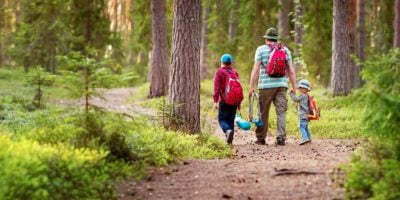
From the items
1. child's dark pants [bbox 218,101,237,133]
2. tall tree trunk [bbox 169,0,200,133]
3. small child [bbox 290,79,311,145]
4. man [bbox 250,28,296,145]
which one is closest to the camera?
tall tree trunk [bbox 169,0,200,133]

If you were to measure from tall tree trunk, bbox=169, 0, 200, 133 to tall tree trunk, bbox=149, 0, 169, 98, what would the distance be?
10.7 meters

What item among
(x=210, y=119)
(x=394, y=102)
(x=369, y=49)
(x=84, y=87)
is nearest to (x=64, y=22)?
(x=210, y=119)

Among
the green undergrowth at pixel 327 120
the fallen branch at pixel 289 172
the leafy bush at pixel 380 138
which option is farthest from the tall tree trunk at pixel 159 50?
the leafy bush at pixel 380 138

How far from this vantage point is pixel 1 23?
43.7m

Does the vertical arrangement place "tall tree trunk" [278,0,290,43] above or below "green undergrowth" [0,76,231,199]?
above

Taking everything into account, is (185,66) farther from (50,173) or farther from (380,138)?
(50,173)

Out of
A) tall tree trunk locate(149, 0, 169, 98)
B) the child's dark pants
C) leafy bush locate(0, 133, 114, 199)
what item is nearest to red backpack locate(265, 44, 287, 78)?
the child's dark pants

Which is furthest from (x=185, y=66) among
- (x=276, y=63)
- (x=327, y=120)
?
(x=327, y=120)

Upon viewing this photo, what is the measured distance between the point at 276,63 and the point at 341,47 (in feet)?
26.1

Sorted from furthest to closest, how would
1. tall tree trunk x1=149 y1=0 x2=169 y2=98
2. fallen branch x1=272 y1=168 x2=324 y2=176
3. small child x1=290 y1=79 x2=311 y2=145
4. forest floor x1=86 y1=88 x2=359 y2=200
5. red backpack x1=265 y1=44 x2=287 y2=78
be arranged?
tall tree trunk x1=149 y1=0 x2=169 y2=98 < small child x1=290 y1=79 x2=311 y2=145 < red backpack x1=265 y1=44 x2=287 y2=78 < fallen branch x1=272 y1=168 x2=324 y2=176 < forest floor x1=86 y1=88 x2=359 y2=200

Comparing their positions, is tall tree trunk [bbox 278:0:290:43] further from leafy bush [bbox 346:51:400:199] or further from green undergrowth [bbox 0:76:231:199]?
leafy bush [bbox 346:51:400:199]

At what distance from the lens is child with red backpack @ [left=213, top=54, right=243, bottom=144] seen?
11.0 meters

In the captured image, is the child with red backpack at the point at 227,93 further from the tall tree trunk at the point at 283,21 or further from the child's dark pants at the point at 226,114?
the tall tree trunk at the point at 283,21

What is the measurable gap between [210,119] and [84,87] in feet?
32.7
